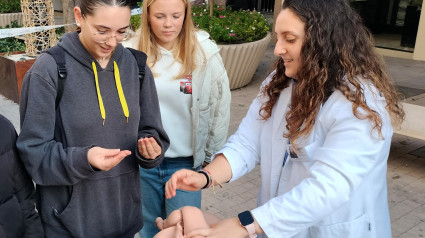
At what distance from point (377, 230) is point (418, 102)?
6.62 meters

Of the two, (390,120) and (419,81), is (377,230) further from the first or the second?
(419,81)

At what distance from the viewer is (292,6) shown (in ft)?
5.61

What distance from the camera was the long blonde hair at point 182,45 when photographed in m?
2.71

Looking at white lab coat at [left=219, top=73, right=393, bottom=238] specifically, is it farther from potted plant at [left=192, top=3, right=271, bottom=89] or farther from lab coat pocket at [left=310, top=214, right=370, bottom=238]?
potted plant at [left=192, top=3, right=271, bottom=89]

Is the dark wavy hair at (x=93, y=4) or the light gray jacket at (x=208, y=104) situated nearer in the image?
the dark wavy hair at (x=93, y=4)

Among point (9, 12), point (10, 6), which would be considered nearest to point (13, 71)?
point (9, 12)

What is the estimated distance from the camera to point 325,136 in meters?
1.76

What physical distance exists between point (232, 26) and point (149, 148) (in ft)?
20.7

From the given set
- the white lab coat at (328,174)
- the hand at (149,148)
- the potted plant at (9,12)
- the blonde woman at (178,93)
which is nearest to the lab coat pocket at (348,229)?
the white lab coat at (328,174)

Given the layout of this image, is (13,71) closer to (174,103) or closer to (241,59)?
(241,59)

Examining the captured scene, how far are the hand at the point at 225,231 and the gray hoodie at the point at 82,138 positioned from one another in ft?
1.70

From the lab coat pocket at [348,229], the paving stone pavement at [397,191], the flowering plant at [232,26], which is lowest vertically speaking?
the paving stone pavement at [397,191]

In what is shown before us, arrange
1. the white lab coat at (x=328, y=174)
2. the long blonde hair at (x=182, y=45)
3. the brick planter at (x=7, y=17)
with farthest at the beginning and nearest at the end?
the brick planter at (x=7, y=17), the long blonde hair at (x=182, y=45), the white lab coat at (x=328, y=174)

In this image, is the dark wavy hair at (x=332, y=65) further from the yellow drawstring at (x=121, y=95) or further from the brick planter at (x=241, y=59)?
the brick planter at (x=241, y=59)
